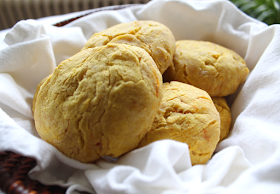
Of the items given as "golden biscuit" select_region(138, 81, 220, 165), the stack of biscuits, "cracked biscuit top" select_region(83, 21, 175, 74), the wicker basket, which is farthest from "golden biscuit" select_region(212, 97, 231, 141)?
the wicker basket

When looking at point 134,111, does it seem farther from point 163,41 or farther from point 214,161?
point 163,41

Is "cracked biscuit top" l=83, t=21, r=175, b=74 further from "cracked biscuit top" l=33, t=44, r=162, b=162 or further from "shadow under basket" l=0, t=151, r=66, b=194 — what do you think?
"shadow under basket" l=0, t=151, r=66, b=194

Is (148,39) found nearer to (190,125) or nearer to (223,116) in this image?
(190,125)

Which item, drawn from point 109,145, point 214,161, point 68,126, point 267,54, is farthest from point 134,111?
point 267,54

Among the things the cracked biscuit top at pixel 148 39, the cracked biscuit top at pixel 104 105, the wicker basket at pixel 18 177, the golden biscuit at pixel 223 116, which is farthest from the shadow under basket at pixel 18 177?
the golden biscuit at pixel 223 116

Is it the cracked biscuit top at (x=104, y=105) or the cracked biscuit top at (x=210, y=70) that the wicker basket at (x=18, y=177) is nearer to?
the cracked biscuit top at (x=104, y=105)
